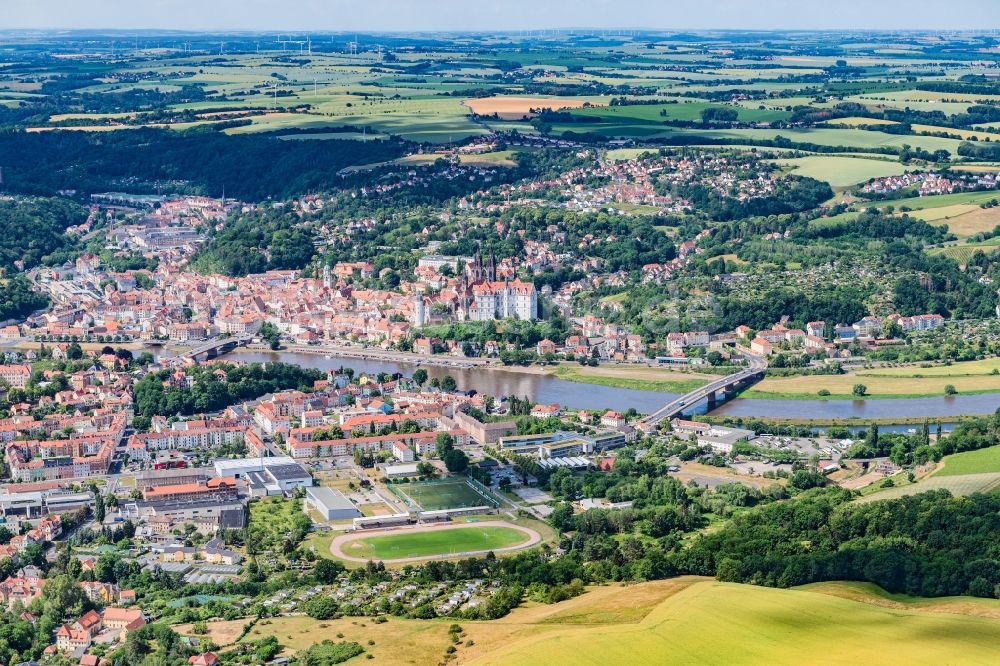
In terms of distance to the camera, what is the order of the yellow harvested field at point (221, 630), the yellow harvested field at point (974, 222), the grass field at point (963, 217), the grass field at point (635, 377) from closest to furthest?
1. the yellow harvested field at point (221, 630)
2. the grass field at point (635, 377)
3. the yellow harvested field at point (974, 222)
4. the grass field at point (963, 217)

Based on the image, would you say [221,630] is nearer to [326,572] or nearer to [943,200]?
[326,572]

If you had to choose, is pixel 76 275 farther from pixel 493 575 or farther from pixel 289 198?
pixel 493 575

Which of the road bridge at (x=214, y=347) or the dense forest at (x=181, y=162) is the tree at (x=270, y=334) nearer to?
the road bridge at (x=214, y=347)

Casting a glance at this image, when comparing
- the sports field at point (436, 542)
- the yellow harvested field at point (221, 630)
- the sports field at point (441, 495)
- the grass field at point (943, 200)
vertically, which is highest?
the grass field at point (943, 200)

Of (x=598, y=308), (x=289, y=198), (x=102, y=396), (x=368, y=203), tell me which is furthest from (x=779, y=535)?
(x=289, y=198)

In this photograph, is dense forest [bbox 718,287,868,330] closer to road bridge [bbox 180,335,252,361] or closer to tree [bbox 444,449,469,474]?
road bridge [bbox 180,335,252,361]

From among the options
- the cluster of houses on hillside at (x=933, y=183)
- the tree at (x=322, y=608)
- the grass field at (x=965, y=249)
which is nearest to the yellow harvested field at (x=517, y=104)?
the cluster of houses on hillside at (x=933, y=183)

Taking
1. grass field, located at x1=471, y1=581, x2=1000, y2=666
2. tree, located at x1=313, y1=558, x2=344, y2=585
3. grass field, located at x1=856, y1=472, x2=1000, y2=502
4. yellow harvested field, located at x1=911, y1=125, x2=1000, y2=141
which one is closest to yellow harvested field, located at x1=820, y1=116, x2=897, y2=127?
yellow harvested field, located at x1=911, y1=125, x2=1000, y2=141

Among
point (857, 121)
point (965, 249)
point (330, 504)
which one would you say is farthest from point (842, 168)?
point (330, 504)
